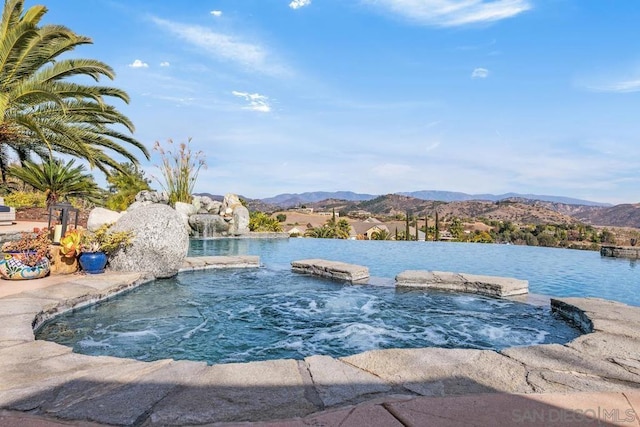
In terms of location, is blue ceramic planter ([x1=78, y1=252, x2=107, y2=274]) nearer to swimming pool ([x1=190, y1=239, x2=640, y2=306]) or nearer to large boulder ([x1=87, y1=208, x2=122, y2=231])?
large boulder ([x1=87, y1=208, x2=122, y2=231])

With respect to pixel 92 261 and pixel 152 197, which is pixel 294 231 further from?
pixel 92 261

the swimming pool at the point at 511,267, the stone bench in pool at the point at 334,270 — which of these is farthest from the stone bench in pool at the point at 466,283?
the swimming pool at the point at 511,267

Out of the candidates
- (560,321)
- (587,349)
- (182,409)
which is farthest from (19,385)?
(560,321)

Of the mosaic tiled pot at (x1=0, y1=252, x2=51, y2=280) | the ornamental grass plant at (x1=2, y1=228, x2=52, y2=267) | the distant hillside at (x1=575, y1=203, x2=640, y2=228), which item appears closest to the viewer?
the mosaic tiled pot at (x1=0, y1=252, x2=51, y2=280)

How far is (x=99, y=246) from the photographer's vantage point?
21.1 ft

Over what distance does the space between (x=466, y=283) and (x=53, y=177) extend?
15048mm

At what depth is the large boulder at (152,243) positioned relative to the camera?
670 cm

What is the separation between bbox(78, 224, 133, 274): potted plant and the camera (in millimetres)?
6254

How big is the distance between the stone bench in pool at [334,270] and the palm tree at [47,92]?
6.21 m

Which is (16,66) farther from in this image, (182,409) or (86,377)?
(182,409)

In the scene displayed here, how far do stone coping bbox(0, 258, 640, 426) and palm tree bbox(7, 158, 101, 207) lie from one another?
42.8 feet

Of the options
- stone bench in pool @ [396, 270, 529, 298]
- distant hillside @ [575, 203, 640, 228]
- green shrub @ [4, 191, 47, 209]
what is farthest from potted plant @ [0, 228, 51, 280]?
distant hillside @ [575, 203, 640, 228]

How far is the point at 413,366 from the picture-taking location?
2619 millimetres

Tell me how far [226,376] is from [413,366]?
1311mm
